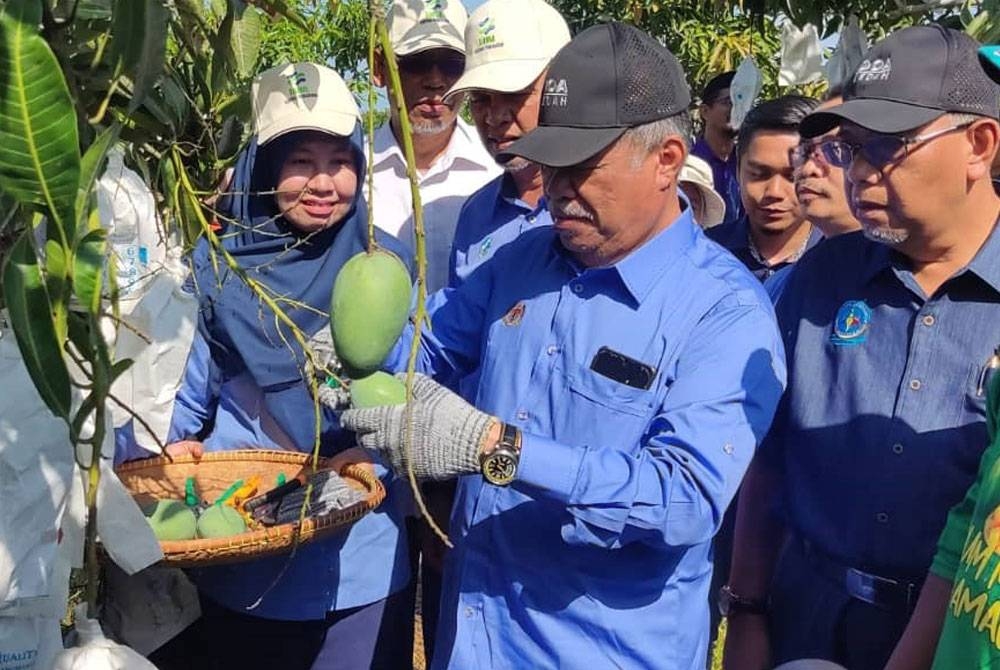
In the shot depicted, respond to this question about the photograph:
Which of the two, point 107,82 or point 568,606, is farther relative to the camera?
point 568,606

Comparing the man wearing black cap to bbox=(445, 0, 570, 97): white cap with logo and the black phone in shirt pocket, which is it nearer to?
the black phone in shirt pocket

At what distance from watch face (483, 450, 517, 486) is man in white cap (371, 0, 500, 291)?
972mm

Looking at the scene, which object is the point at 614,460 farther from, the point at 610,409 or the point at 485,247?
the point at 485,247

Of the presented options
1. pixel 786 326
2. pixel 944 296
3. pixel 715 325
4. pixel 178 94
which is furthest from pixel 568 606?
pixel 178 94

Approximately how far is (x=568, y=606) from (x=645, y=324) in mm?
396


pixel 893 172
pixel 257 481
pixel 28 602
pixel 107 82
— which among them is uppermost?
pixel 107 82

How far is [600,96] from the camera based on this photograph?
62.3 inches

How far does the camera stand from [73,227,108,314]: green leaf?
879mm

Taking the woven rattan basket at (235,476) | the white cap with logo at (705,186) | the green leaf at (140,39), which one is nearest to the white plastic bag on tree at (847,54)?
the white cap with logo at (705,186)

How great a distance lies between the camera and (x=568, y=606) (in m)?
1.56

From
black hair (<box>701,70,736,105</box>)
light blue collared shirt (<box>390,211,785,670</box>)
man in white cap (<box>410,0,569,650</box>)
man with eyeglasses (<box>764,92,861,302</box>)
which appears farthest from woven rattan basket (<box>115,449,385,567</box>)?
black hair (<box>701,70,736,105</box>)

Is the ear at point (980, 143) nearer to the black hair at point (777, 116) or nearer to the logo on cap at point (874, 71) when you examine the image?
the logo on cap at point (874, 71)

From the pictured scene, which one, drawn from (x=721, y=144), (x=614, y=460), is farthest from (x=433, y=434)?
(x=721, y=144)

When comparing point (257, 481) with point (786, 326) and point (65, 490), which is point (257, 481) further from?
point (786, 326)
